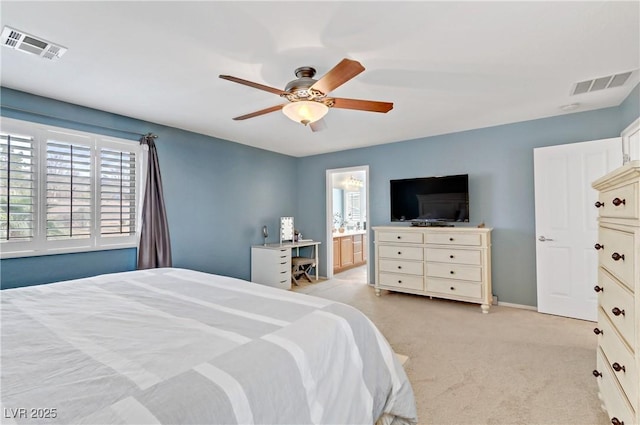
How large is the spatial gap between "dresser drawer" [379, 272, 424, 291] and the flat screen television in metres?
0.84

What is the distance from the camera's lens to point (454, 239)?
3822mm

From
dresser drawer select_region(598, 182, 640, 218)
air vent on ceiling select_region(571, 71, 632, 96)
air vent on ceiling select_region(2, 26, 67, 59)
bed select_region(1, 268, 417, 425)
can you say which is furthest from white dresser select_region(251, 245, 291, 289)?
air vent on ceiling select_region(571, 71, 632, 96)

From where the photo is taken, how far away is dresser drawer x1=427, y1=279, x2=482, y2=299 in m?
3.67

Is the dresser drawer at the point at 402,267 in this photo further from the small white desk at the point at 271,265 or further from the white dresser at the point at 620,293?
the white dresser at the point at 620,293

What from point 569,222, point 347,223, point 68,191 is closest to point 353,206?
point 347,223

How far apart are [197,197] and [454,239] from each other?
3506 millimetres

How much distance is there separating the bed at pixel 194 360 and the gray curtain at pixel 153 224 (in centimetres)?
148

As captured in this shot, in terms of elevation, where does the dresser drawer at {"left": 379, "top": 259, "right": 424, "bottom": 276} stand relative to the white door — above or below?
below

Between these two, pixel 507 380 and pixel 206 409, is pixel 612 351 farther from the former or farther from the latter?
pixel 206 409

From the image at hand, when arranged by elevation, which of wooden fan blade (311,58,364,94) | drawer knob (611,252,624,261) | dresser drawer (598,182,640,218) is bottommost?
drawer knob (611,252,624,261)

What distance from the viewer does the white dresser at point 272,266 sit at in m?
4.60

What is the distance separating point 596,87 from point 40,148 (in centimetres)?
521

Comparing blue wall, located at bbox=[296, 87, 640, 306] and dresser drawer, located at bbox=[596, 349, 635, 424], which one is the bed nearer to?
dresser drawer, located at bbox=[596, 349, 635, 424]

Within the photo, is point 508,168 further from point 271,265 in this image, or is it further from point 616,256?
point 271,265
